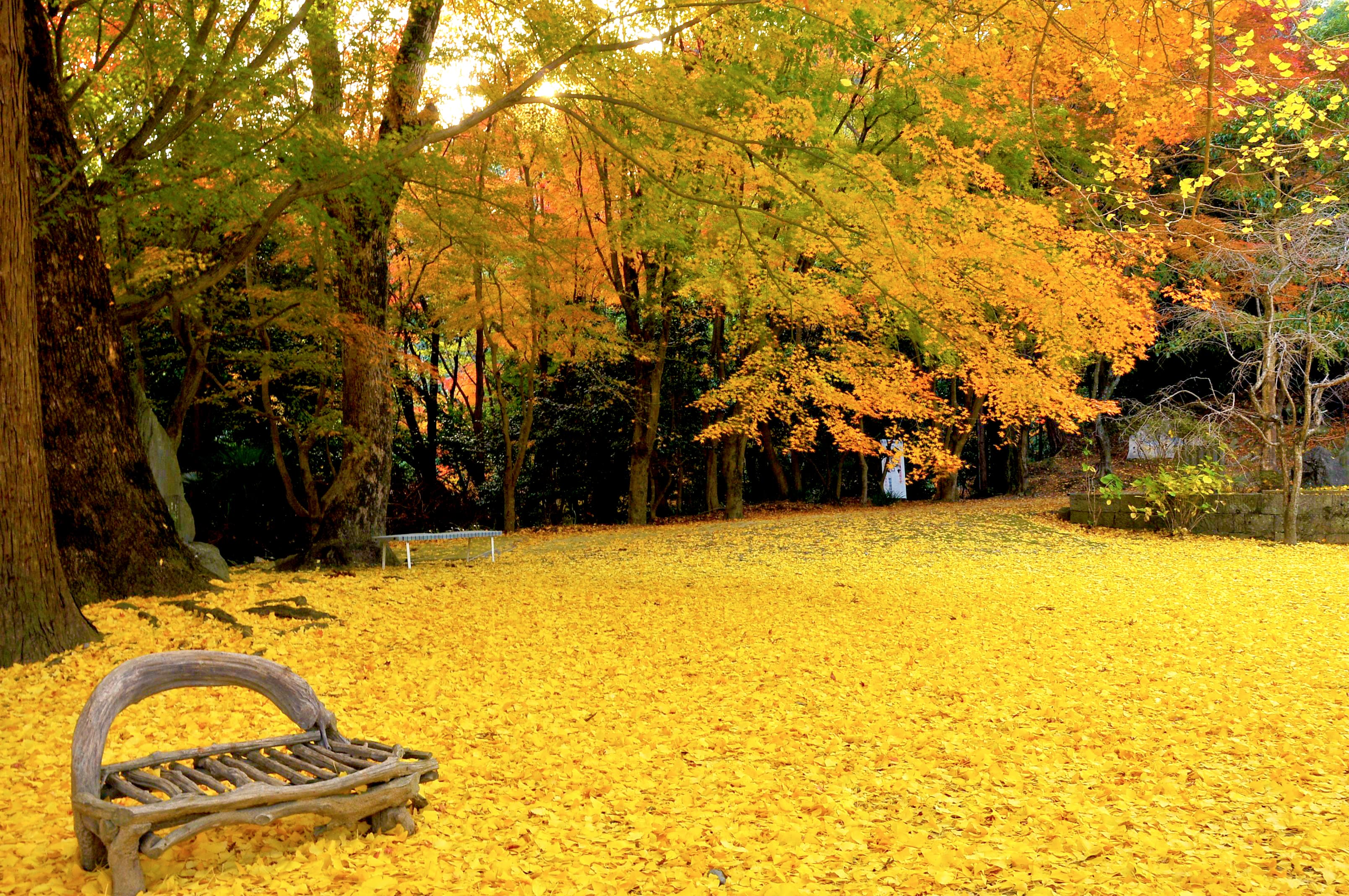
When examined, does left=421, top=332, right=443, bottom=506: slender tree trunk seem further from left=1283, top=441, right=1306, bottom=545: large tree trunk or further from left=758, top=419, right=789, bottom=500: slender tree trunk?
left=1283, top=441, right=1306, bottom=545: large tree trunk

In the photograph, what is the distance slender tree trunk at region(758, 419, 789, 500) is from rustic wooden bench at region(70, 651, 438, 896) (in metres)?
13.8

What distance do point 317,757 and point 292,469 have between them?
37.0 ft

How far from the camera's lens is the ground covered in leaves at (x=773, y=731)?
2717mm

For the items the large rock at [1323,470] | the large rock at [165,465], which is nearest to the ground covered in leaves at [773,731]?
the large rock at [165,465]

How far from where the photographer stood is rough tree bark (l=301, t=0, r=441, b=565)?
8375 mm

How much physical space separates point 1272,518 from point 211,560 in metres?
11.7

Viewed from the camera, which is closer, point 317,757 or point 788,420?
point 317,757

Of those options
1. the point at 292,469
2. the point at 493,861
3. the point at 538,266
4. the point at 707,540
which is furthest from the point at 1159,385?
the point at 493,861

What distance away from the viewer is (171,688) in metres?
2.88

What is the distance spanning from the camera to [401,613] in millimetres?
6723

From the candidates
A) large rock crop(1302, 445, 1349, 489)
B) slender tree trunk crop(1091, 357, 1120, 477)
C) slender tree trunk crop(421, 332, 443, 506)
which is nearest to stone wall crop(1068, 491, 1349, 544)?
large rock crop(1302, 445, 1349, 489)

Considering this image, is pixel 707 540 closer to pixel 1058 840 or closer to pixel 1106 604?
pixel 1106 604

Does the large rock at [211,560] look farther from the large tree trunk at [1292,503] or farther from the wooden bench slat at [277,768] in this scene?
the large tree trunk at [1292,503]

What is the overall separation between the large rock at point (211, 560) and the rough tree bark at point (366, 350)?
4.45ft
